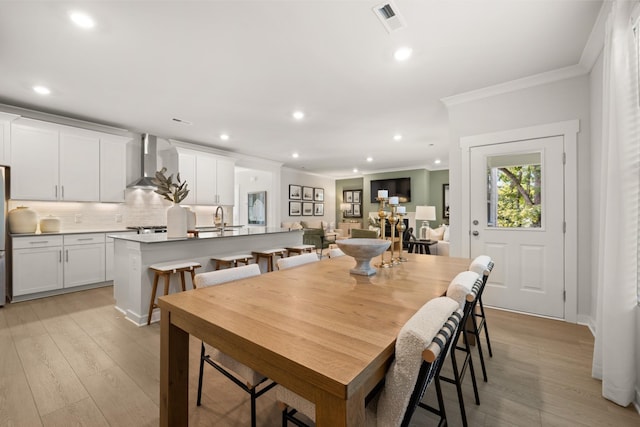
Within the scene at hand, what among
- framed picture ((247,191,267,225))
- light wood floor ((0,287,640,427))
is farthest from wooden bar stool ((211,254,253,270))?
framed picture ((247,191,267,225))

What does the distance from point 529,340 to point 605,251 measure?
3.79 ft

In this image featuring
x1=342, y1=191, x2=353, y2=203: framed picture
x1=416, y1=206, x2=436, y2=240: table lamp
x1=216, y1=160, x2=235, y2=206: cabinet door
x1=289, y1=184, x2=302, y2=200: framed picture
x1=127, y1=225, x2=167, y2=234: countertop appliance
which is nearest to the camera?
x1=127, y1=225, x2=167, y2=234: countertop appliance

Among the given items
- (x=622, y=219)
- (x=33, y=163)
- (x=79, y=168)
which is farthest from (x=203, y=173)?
(x=622, y=219)

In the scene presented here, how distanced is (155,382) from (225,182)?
4.81 metres

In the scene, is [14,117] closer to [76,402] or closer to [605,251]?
[76,402]

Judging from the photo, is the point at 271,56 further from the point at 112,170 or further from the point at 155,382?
the point at 112,170

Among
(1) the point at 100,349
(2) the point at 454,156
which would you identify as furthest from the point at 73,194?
(2) the point at 454,156

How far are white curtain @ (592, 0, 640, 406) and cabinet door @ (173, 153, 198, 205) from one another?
584 cm

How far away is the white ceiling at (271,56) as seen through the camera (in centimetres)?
203

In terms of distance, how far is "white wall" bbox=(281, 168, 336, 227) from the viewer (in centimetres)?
883

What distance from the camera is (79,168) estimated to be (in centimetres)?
423

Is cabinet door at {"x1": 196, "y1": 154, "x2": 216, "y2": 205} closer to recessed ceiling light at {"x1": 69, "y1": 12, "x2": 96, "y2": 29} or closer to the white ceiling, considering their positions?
the white ceiling

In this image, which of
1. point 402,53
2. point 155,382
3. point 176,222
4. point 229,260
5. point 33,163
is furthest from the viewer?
point 33,163

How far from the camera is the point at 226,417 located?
1591 millimetres
